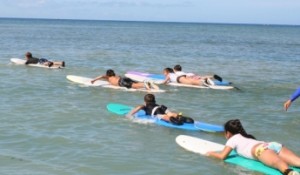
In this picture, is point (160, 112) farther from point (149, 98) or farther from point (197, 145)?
point (197, 145)

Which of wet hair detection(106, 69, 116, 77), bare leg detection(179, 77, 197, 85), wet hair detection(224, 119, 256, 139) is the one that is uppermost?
wet hair detection(224, 119, 256, 139)

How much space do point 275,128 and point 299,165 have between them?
4374mm

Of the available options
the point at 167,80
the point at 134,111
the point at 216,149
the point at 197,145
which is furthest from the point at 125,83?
the point at 216,149

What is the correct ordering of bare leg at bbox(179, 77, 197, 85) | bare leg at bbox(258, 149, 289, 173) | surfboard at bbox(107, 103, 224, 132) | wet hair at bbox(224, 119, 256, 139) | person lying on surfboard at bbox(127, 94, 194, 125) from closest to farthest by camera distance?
bare leg at bbox(258, 149, 289, 173), wet hair at bbox(224, 119, 256, 139), surfboard at bbox(107, 103, 224, 132), person lying on surfboard at bbox(127, 94, 194, 125), bare leg at bbox(179, 77, 197, 85)

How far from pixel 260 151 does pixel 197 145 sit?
189 cm

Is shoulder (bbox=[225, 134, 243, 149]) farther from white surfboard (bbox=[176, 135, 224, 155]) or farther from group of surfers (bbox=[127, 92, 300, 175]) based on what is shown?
white surfboard (bbox=[176, 135, 224, 155])

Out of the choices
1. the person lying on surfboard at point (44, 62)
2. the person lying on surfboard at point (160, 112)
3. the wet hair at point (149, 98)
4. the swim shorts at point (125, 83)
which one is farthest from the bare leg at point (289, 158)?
the person lying on surfboard at point (44, 62)

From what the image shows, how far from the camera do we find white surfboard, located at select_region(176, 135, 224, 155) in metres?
9.57

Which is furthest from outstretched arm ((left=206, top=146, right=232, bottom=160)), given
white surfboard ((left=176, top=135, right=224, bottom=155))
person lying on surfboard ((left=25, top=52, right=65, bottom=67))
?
person lying on surfboard ((left=25, top=52, right=65, bottom=67))

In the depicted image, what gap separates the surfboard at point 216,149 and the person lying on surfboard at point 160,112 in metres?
1.20

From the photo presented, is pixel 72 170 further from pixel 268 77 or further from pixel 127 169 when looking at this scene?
pixel 268 77

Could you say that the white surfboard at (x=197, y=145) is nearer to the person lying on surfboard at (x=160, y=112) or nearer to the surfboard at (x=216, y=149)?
the surfboard at (x=216, y=149)

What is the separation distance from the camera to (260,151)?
8.16 metres

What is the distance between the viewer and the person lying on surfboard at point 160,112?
1152 centimetres
